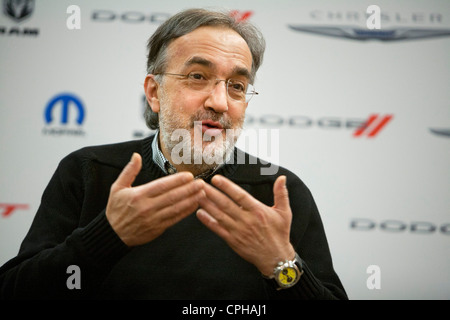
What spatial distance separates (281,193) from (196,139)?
416 mm

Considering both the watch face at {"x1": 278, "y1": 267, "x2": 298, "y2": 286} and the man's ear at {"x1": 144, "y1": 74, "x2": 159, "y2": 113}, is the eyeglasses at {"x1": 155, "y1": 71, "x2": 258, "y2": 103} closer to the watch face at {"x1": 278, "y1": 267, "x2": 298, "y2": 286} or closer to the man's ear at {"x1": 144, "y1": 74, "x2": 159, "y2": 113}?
the man's ear at {"x1": 144, "y1": 74, "x2": 159, "y2": 113}

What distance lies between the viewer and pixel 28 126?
1.89 metres

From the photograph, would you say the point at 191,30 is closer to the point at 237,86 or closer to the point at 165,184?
the point at 237,86

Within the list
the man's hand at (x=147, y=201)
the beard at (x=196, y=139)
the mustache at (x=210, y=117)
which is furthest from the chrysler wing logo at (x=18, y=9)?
the man's hand at (x=147, y=201)

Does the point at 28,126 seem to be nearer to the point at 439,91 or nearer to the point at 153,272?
the point at 153,272

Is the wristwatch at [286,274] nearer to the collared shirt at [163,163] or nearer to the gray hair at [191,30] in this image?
the collared shirt at [163,163]

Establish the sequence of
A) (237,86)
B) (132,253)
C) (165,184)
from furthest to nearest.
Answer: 1. (237,86)
2. (132,253)
3. (165,184)

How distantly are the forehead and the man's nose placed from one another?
0.22ft

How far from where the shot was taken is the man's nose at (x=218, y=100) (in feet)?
3.89

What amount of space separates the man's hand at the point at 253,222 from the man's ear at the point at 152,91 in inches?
23.8

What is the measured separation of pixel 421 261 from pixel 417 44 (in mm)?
1131

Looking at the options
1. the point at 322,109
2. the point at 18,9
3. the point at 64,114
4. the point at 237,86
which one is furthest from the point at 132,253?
A: the point at 18,9

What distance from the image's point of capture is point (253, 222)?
899 mm
